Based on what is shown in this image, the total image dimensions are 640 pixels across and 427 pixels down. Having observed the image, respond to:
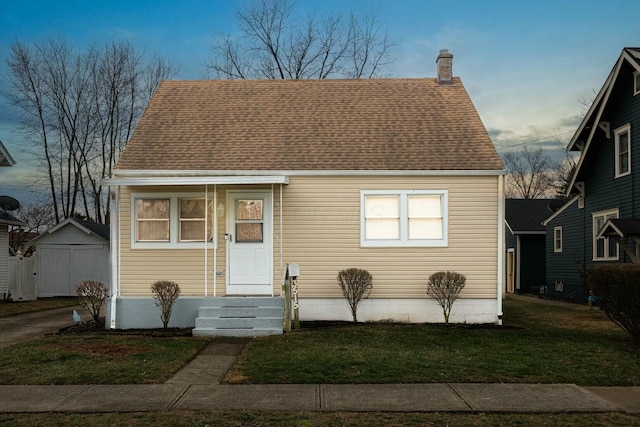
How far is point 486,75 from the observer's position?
73.1 feet

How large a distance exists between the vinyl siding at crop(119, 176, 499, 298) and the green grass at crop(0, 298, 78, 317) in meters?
7.22

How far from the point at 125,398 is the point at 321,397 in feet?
7.11

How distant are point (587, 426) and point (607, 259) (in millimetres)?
15482

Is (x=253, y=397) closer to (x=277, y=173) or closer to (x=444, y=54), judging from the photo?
(x=277, y=173)

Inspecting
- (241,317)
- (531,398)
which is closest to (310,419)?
(531,398)

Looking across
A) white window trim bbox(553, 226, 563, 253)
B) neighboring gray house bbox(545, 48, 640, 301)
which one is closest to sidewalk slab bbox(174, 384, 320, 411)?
neighboring gray house bbox(545, 48, 640, 301)

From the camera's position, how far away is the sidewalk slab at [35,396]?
685 centimetres

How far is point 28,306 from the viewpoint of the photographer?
834 inches

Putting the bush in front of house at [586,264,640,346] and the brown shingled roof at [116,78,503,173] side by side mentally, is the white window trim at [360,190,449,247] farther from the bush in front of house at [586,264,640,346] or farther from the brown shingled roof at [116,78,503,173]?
the bush in front of house at [586,264,640,346]

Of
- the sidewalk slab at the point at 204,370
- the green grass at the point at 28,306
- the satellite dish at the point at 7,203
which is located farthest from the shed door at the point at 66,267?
the sidewalk slab at the point at 204,370

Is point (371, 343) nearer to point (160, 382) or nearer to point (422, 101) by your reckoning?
point (160, 382)

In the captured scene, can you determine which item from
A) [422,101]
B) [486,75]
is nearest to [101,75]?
[486,75]

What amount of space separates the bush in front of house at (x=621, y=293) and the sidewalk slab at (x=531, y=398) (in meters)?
3.16

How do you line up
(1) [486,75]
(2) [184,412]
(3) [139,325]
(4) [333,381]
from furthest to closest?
(1) [486,75] → (3) [139,325] → (4) [333,381] → (2) [184,412]
